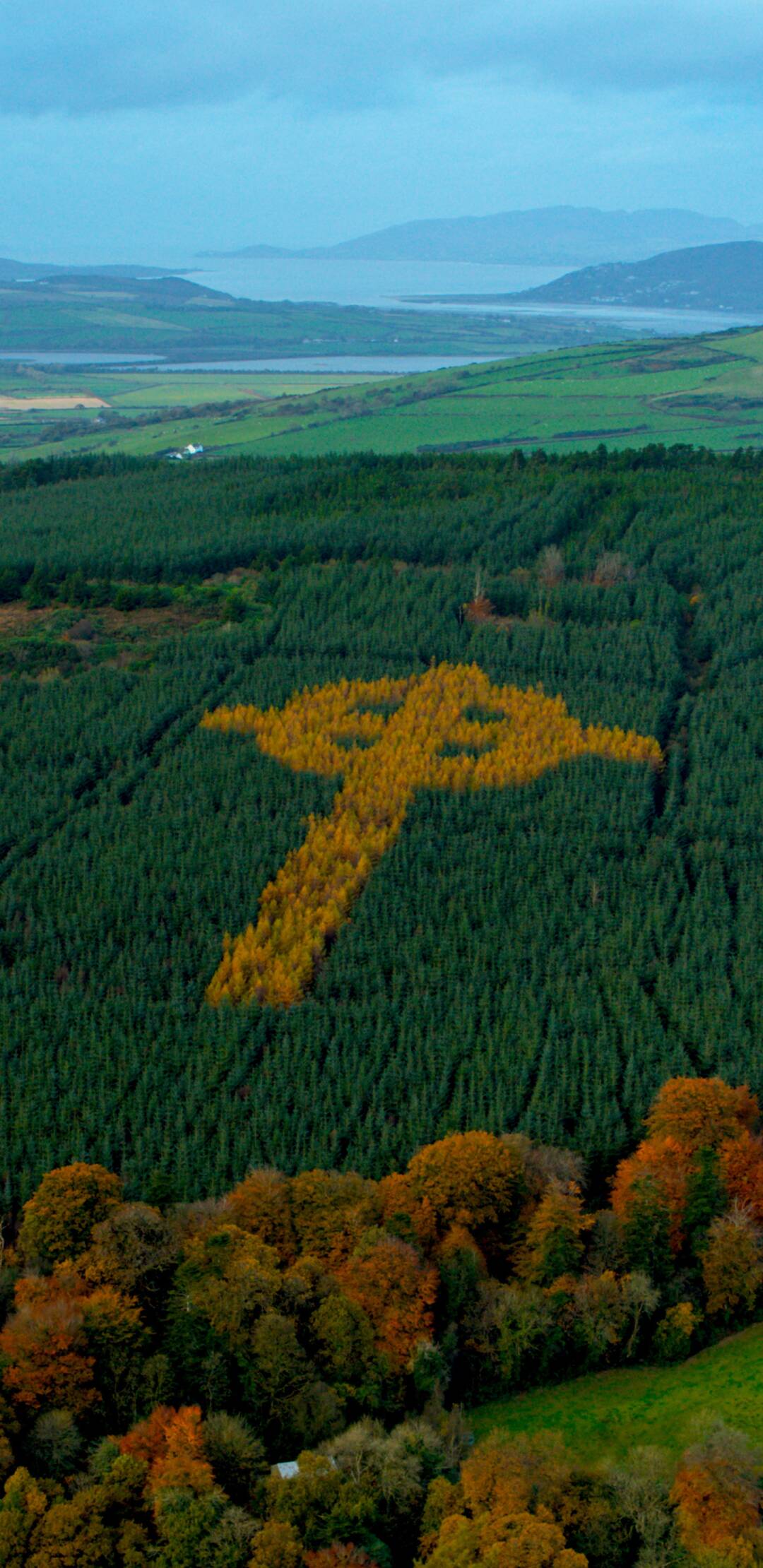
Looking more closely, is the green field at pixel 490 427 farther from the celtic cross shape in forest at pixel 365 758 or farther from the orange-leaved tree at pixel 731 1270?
the orange-leaved tree at pixel 731 1270

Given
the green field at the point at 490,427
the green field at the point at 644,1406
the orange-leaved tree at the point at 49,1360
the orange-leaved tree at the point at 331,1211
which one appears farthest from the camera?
the green field at the point at 490,427

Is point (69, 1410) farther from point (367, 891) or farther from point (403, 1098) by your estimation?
point (367, 891)

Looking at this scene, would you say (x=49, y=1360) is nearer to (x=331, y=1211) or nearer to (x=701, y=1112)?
(x=331, y=1211)

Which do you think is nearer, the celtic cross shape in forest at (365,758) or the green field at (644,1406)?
the green field at (644,1406)

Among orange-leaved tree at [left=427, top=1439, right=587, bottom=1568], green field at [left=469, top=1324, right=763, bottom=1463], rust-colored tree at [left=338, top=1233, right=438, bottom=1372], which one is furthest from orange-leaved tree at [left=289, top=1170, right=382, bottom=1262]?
orange-leaved tree at [left=427, top=1439, right=587, bottom=1568]

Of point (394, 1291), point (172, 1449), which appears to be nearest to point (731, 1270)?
point (394, 1291)

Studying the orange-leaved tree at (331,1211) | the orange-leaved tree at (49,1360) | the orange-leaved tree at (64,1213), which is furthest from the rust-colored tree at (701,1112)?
the orange-leaved tree at (49,1360)

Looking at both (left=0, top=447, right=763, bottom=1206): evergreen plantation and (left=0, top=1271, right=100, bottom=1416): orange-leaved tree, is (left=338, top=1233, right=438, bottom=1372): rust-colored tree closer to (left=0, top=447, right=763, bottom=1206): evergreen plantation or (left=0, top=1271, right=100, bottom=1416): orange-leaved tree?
(left=0, top=447, right=763, bottom=1206): evergreen plantation
